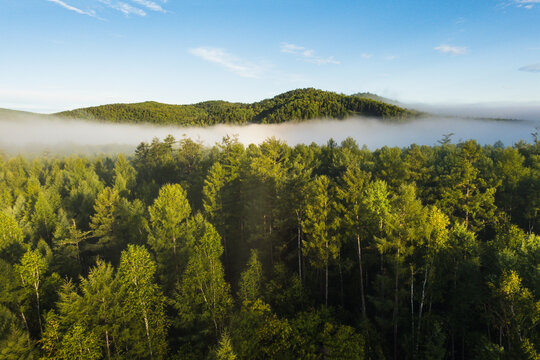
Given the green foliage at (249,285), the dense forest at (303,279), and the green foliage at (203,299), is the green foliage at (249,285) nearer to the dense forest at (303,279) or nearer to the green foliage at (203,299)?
the dense forest at (303,279)

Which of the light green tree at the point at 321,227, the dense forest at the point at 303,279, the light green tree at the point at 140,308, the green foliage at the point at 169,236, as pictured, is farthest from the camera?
the green foliage at the point at 169,236

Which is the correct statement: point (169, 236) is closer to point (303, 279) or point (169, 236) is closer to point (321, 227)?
point (303, 279)

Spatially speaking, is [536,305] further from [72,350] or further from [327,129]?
[327,129]

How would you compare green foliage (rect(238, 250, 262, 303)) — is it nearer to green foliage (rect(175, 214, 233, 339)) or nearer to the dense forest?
the dense forest

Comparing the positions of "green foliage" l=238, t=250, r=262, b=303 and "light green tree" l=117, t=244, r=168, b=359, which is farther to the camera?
"green foliage" l=238, t=250, r=262, b=303

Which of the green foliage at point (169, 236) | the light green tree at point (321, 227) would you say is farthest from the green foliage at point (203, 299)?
the light green tree at point (321, 227)

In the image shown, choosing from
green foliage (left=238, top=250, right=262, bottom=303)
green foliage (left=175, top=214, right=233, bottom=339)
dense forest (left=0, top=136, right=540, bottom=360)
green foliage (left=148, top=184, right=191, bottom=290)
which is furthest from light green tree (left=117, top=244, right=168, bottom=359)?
green foliage (left=238, top=250, right=262, bottom=303)

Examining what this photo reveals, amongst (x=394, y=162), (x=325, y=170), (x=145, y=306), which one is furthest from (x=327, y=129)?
(x=145, y=306)

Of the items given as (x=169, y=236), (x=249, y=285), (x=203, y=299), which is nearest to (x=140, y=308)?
(x=203, y=299)
